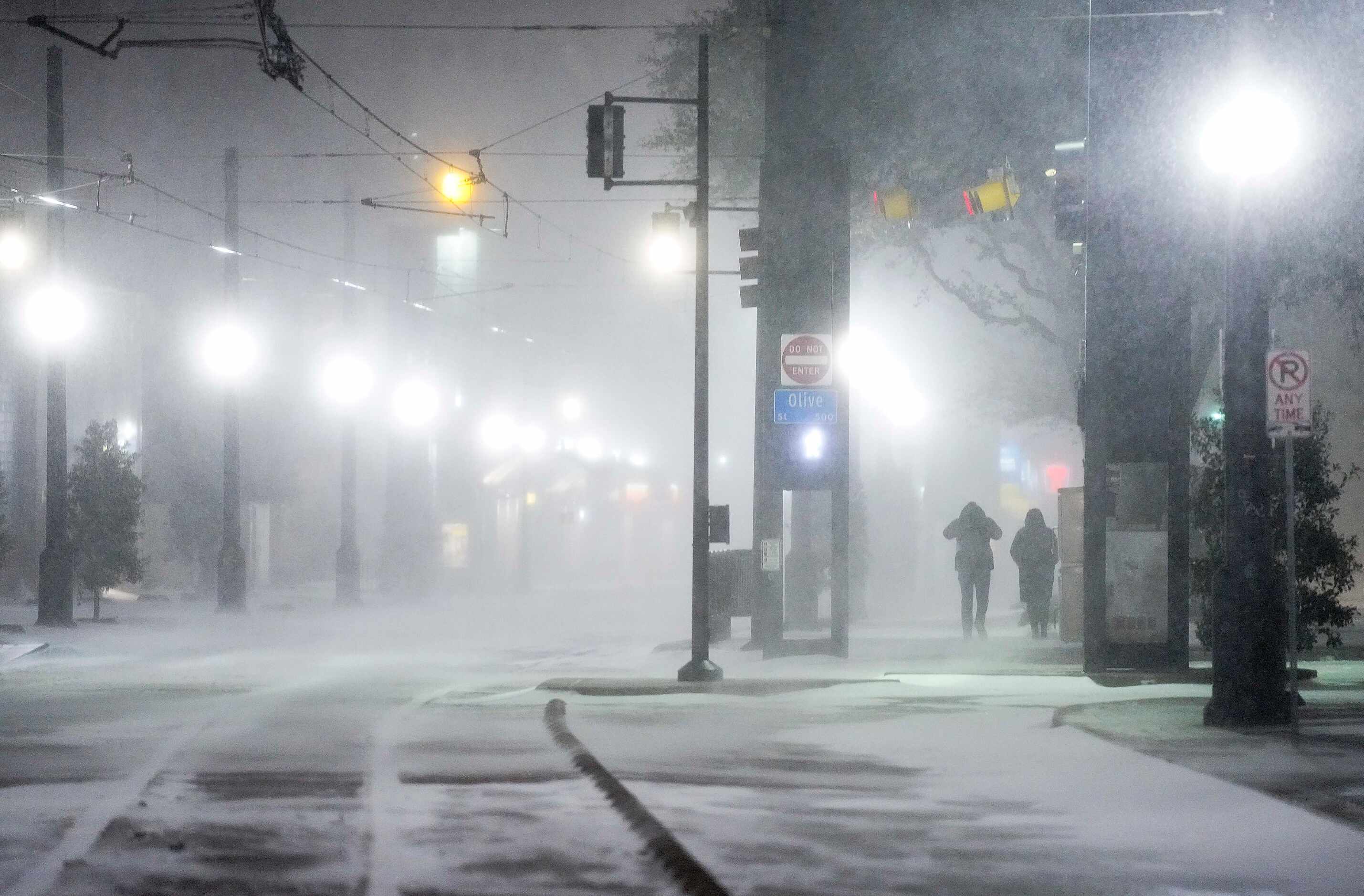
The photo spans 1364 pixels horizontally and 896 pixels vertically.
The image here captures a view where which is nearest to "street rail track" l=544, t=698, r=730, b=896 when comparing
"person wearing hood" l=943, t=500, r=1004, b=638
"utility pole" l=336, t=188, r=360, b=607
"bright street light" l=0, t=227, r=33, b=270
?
"person wearing hood" l=943, t=500, r=1004, b=638

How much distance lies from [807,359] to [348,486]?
2072 centimetres

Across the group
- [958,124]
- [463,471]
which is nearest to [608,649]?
[958,124]

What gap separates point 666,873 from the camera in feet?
24.1

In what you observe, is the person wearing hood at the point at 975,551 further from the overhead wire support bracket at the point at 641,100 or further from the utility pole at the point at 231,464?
the utility pole at the point at 231,464

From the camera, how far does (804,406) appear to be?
2177 cm

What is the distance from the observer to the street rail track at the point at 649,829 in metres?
7.02

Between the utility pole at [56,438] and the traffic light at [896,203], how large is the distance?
1339cm

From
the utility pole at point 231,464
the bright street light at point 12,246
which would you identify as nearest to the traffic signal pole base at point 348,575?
the utility pole at point 231,464

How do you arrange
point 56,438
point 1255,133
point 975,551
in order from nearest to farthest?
point 1255,133, point 975,551, point 56,438

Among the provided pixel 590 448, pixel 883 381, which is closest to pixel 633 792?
pixel 883 381

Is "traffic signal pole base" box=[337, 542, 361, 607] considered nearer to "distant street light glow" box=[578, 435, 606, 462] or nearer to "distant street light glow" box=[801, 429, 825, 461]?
"distant street light glow" box=[801, 429, 825, 461]

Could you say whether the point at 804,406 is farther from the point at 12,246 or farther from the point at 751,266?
the point at 12,246

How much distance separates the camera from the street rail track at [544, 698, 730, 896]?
7.02 meters

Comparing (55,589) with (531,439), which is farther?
(531,439)
